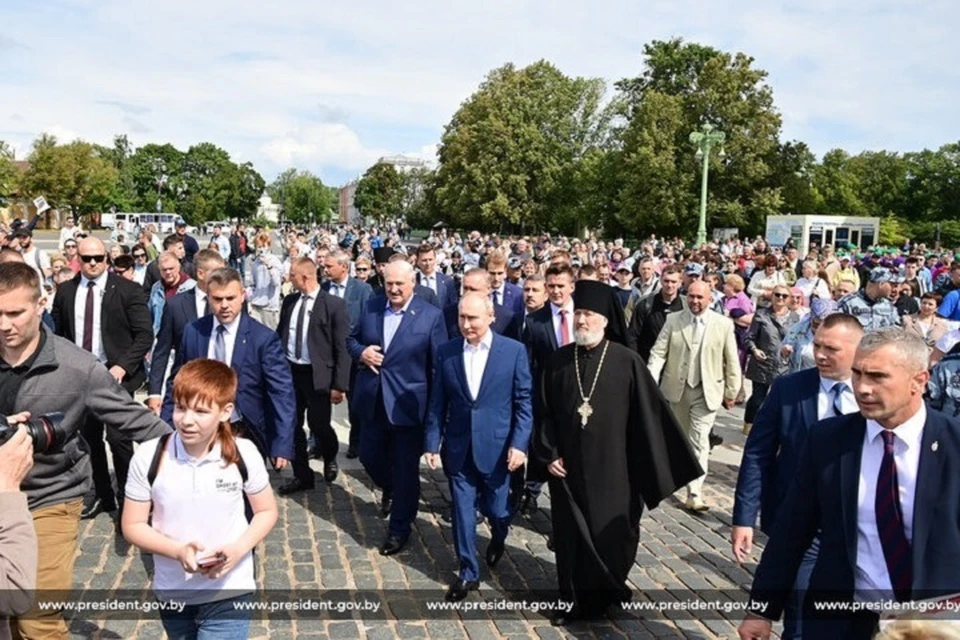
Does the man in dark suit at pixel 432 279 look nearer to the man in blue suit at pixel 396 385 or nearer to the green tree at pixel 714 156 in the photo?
the man in blue suit at pixel 396 385

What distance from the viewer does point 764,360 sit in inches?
342

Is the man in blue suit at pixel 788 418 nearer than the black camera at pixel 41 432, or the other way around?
the black camera at pixel 41 432

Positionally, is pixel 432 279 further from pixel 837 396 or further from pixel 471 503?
pixel 837 396

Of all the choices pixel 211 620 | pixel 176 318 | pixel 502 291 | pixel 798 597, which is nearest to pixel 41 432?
pixel 211 620

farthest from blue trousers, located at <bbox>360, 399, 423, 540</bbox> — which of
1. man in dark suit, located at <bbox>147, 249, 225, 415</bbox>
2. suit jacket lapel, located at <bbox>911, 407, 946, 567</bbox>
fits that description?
suit jacket lapel, located at <bbox>911, 407, 946, 567</bbox>

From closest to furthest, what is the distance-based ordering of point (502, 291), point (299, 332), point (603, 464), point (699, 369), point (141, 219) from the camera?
point (603, 464) < point (699, 369) < point (299, 332) < point (502, 291) < point (141, 219)

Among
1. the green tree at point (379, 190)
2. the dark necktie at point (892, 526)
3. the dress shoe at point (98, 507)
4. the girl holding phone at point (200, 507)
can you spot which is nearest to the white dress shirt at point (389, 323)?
the dress shoe at point (98, 507)

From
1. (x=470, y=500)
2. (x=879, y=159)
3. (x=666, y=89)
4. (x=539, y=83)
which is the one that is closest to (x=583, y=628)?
(x=470, y=500)

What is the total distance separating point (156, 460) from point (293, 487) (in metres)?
4.18

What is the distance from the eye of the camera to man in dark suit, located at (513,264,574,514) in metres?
6.87

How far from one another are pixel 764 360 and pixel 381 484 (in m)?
4.51

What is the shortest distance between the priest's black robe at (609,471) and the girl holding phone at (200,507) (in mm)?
2236

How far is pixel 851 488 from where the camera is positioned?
9.58 ft

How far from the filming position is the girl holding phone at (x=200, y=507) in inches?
122
